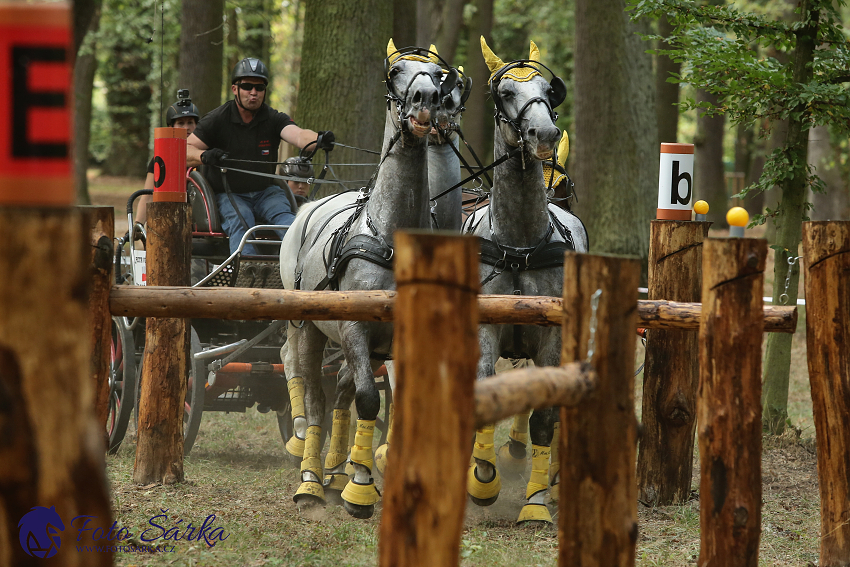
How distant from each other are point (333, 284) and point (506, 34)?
23.6 meters

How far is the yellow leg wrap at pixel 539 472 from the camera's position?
480 cm

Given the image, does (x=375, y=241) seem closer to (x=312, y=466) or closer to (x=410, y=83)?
(x=410, y=83)

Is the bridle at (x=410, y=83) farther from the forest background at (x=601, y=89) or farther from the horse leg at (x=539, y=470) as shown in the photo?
the horse leg at (x=539, y=470)

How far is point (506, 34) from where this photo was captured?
27125 millimetres

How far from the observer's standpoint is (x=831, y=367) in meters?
3.80

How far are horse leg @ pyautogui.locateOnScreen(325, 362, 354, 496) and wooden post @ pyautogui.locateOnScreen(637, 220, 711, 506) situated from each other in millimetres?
1758

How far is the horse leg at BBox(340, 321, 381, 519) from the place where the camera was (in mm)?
4707

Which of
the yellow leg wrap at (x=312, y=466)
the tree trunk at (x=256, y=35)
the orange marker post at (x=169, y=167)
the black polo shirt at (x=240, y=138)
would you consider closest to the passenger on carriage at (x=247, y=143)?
the black polo shirt at (x=240, y=138)

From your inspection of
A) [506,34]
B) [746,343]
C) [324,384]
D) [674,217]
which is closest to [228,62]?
[506,34]

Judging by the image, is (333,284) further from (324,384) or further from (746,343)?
(746,343)

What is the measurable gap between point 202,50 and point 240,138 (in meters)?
5.72

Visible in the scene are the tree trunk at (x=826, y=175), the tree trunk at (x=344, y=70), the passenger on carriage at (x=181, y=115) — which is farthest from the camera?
the tree trunk at (x=826, y=175)

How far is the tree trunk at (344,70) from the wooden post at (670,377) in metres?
4.55

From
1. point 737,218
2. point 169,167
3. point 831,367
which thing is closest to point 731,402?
point 737,218
